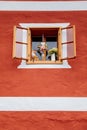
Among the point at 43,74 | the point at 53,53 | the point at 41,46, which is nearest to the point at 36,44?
the point at 41,46

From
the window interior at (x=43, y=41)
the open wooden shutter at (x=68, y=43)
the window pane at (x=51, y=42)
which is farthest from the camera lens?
the window pane at (x=51, y=42)

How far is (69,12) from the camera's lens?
864 centimetres

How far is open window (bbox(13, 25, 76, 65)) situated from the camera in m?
8.29

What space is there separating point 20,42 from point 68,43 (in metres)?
0.96

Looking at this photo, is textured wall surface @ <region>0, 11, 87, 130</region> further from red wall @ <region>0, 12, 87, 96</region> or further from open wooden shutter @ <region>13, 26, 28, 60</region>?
open wooden shutter @ <region>13, 26, 28, 60</region>

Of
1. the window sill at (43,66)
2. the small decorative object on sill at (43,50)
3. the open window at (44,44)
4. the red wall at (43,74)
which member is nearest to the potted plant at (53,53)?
the open window at (44,44)

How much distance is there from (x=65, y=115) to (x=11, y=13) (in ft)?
7.95

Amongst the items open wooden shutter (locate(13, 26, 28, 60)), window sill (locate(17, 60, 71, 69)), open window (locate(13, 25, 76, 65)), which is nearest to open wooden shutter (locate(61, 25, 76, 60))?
open window (locate(13, 25, 76, 65))

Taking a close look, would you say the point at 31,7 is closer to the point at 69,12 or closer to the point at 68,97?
the point at 69,12

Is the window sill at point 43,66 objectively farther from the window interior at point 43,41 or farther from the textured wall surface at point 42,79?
the window interior at point 43,41

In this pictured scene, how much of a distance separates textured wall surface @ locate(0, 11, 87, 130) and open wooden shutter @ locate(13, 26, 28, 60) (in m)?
0.15

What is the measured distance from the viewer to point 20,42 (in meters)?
8.36

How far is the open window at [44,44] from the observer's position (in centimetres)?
829

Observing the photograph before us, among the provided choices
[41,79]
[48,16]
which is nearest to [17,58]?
[41,79]
